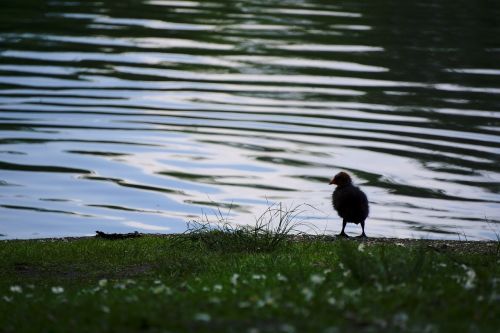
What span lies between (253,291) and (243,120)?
17.8m

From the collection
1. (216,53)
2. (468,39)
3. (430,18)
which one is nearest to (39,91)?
(216,53)

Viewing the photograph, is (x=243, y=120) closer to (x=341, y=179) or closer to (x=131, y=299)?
(x=341, y=179)

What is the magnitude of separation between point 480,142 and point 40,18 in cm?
2248

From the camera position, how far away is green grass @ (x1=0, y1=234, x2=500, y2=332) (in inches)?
326

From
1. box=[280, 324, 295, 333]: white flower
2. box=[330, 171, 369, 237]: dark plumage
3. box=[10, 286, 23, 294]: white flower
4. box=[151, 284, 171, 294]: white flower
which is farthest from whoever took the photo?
box=[330, 171, 369, 237]: dark plumage

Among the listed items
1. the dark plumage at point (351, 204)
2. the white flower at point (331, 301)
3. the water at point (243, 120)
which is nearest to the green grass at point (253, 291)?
the white flower at point (331, 301)

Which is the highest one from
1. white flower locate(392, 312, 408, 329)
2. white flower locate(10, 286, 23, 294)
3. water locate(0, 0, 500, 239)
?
white flower locate(392, 312, 408, 329)

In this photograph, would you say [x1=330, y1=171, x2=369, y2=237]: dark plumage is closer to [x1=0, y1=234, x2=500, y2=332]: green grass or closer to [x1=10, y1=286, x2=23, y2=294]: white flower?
[x1=0, y1=234, x2=500, y2=332]: green grass

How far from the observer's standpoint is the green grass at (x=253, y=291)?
828 cm

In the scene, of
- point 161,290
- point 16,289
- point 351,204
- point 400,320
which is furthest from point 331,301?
point 351,204

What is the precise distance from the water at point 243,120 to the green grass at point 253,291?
5.93 metres

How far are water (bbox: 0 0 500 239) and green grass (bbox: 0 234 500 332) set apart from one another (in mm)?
5932

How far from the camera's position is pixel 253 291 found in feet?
31.2

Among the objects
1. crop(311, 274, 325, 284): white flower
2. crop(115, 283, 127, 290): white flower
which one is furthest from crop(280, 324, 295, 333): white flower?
crop(115, 283, 127, 290): white flower
